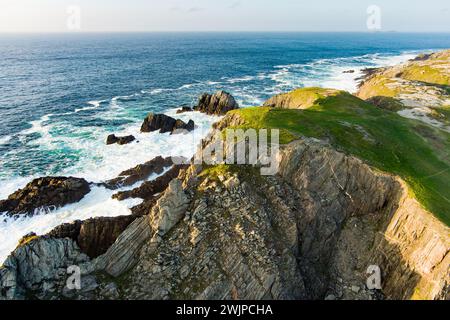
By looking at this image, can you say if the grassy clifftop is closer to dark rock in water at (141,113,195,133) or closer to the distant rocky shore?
the distant rocky shore

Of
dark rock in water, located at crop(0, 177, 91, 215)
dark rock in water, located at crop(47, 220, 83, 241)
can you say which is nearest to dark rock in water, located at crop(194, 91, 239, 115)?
dark rock in water, located at crop(0, 177, 91, 215)

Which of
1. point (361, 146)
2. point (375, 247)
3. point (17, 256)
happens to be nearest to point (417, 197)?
point (375, 247)

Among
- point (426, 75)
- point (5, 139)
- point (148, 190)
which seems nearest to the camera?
point (148, 190)

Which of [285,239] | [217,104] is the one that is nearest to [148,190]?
[285,239]

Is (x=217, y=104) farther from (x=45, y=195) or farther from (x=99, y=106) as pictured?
(x=45, y=195)

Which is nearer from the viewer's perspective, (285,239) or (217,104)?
(285,239)

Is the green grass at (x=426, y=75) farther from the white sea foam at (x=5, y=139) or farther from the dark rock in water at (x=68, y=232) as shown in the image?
the white sea foam at (x=5, y=139)
